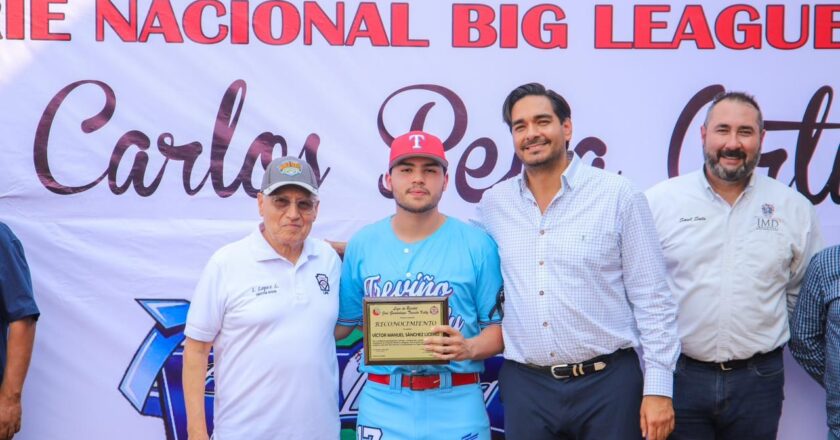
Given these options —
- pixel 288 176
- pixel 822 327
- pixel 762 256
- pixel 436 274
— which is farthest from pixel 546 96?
pixel 822 327

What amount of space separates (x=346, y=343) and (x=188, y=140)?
1.14 metres

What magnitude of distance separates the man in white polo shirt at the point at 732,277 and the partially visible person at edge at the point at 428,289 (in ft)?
2.65

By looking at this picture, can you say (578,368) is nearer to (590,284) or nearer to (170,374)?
(590,284)

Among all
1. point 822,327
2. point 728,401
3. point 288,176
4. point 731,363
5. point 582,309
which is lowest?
point 728,401

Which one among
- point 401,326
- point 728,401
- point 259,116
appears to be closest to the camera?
point 401,326

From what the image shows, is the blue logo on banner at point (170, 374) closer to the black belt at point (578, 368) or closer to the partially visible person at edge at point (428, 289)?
the partially visible person at edge at point (428, 289)

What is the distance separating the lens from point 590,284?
294cm

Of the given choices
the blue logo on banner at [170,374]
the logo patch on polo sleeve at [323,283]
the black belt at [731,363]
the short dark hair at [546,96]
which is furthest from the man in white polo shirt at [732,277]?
the logo patch on polo sleeve at [323,283]

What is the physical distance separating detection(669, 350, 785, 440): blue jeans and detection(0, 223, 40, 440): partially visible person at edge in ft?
8.32

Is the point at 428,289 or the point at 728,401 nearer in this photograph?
the point at 428,289

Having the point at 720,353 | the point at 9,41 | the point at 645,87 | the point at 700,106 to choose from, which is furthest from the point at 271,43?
the point at 720,353

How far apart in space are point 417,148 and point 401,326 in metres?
0.64

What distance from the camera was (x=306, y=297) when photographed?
293cm

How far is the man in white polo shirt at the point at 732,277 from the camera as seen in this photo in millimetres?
3260
